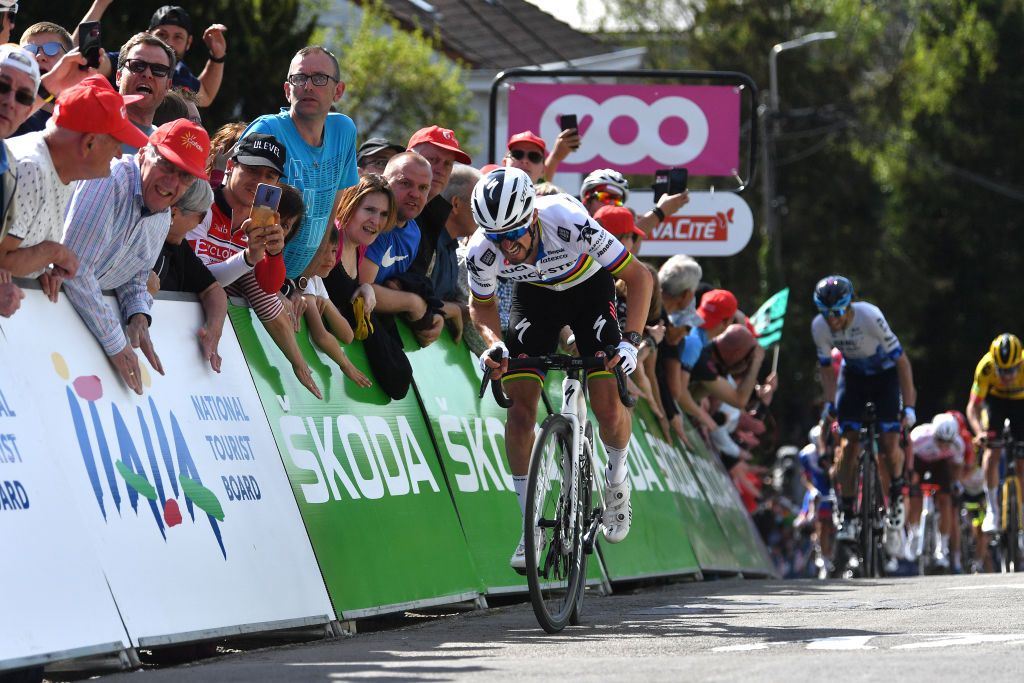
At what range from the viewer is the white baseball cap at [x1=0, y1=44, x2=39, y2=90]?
21.2 ft

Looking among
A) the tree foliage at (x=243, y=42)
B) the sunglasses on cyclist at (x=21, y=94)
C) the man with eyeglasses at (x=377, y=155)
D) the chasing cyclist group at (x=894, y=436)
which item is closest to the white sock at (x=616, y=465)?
the man with eyeglasses at (x=377, y=155)

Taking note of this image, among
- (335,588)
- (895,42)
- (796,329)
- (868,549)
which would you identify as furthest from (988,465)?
(895,42)

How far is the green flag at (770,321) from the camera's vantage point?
21.0 m

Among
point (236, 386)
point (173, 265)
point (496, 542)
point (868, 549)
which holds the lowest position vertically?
point (868, 549)

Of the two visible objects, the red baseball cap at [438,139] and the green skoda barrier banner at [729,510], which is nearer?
the red baseball cap at [438,139]

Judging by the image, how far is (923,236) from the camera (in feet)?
162

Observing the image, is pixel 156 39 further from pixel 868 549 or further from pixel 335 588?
pixel 868 549

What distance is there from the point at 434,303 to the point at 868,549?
650 cm

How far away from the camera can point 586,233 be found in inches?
339

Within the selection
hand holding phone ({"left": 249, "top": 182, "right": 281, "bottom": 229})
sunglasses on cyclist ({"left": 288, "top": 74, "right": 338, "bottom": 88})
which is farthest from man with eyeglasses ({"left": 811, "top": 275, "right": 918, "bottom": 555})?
hand holding phone ({"left": 249, "top": 182, "right": 281, "bottom": 229})

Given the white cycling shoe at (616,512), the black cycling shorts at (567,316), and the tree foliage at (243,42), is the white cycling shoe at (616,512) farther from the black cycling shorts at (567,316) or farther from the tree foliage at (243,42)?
the tree foliage at (243,42)

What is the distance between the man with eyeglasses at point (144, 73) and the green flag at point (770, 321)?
12.9 meters

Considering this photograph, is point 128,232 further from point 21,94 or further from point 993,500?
point 993,500

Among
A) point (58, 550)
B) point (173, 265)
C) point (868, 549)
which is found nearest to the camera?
point (58, 550)
